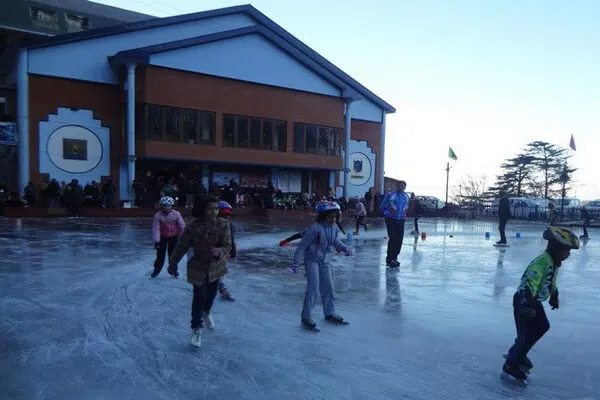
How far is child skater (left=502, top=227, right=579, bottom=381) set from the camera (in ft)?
14.5

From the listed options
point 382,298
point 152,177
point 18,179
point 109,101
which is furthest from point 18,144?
point 382,298

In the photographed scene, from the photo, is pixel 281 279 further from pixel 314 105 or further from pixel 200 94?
pixel 314 105

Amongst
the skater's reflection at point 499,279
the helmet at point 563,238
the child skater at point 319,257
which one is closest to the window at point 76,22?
the skater's reflection at point 499,279

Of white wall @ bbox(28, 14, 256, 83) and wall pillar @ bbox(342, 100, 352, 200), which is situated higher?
white wall @ bbox(28, 14, 256, 83)

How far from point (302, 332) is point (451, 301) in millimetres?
2868

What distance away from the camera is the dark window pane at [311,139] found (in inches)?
1243

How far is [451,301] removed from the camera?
760 cm

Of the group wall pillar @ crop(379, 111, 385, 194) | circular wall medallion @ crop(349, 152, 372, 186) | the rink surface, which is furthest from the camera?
wall pillar @ crop(379, 111, 385, 194)

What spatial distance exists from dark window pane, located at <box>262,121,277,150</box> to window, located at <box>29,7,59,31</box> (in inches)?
690

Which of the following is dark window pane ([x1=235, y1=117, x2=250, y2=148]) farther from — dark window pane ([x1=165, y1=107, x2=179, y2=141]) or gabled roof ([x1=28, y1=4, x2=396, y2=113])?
gabled roof ([x1=28, y1=4, x2=396, y2=113])

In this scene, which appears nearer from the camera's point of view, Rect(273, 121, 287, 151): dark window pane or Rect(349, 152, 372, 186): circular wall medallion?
Rect(273, 121, 287, 151): dark window pane

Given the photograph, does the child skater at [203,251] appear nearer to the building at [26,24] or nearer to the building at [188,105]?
the building at [188,105]

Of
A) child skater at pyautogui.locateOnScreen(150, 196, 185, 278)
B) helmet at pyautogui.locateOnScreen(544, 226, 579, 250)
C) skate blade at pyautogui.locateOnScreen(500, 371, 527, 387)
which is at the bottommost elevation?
skate blade at pyautogui.locateOnScreen(500, 371, 527, 387)

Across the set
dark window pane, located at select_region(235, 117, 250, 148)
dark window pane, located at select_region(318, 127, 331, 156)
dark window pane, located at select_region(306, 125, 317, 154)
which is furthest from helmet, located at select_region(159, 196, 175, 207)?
dark window pane, located at select_region(318, 127, 331, 156)
